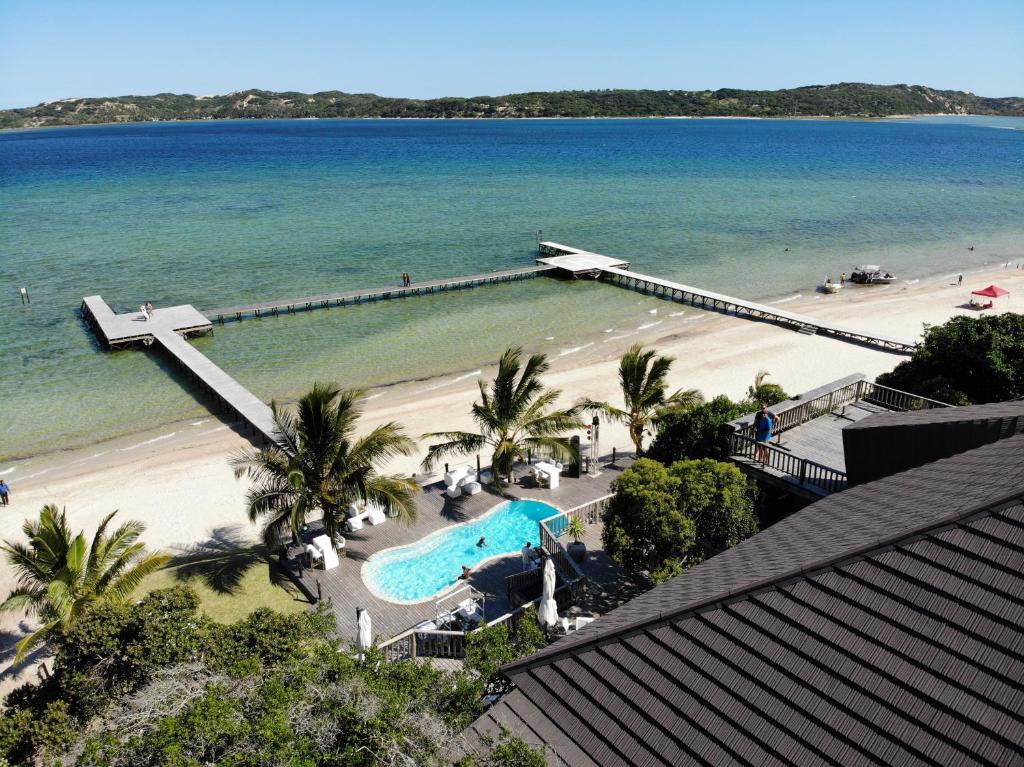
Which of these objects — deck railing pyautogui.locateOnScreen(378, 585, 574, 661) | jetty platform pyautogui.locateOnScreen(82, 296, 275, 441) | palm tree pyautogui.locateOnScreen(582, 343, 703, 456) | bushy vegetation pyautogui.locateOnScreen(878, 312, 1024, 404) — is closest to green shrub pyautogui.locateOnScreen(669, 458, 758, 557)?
deck railing pyautogui.locateOnScreen(378, 585, 574, 661)

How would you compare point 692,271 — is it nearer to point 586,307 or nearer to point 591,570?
point 586,307

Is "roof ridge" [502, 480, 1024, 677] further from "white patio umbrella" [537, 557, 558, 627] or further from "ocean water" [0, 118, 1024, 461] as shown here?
"ocean water" [0, 118, 1024, 461]

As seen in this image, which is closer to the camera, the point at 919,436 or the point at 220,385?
the point at 919,436

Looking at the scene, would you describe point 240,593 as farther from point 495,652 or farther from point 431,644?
point 495,652

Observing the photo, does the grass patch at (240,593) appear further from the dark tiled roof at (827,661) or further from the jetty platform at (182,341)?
the dark tiled roof at (827,661)

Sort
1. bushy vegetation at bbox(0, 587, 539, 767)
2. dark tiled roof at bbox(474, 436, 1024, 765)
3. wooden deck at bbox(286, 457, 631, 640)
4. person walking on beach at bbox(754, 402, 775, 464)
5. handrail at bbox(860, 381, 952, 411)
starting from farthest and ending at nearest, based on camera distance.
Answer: handrail at bbox(860, 381, 952, 411) → wooden deck at bbox(286, 457, 631, 640) → person walking on beach at bbox(754, 402, 775, 464) → bushy vegetation at bbox(0, 587, 539, 767) → dark tiled roof at bbox(474, 436, 1024, 765)

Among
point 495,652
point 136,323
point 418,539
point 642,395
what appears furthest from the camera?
point 136,323

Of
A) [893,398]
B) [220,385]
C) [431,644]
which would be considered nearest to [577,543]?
[431,644]

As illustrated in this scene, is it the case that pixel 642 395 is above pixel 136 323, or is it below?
above
